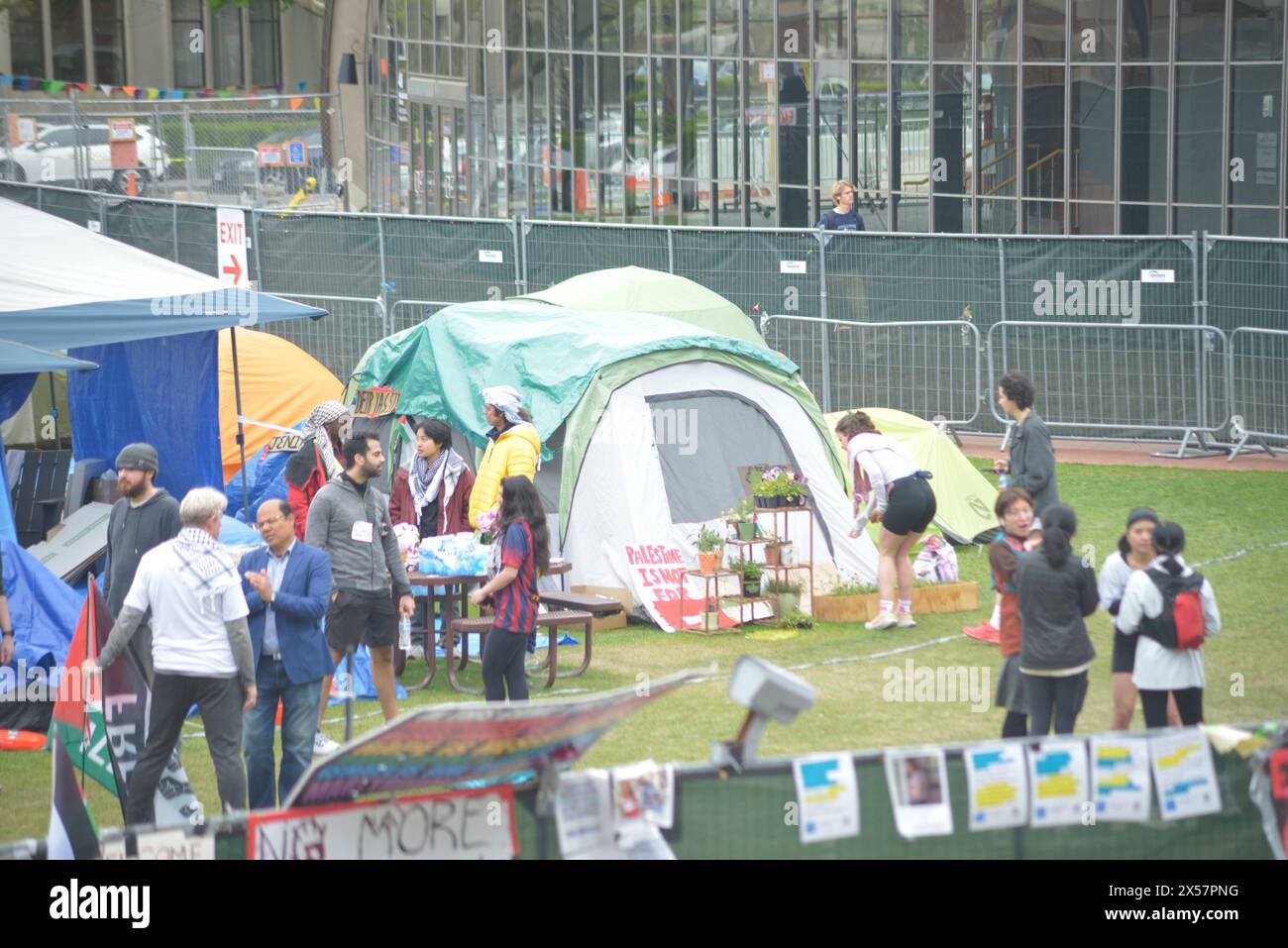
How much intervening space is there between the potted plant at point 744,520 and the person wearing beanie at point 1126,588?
4.11 meters

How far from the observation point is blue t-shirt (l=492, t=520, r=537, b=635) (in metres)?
8.62

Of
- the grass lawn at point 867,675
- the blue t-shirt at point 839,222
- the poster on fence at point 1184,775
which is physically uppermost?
the blue t-shirt at point 839,222

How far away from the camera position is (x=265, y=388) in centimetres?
1485

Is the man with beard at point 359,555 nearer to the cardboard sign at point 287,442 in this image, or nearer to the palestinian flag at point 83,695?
the palestinian flag at point 83,695

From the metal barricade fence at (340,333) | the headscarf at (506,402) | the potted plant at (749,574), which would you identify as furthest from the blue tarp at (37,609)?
the metal barricade fence at (340,333)

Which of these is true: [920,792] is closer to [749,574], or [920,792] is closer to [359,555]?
[359,555]

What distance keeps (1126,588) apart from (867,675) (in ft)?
10.1

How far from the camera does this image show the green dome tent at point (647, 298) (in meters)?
14.5

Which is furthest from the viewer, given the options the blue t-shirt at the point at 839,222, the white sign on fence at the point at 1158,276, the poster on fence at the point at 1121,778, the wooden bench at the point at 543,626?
the blue t-shirt at the point at 839,222

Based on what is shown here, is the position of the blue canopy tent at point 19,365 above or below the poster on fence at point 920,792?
above

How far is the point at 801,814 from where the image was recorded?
477cm

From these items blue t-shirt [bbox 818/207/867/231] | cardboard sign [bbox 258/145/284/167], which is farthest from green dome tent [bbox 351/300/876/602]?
cardboard sign [bbox 258/145/284/167]
